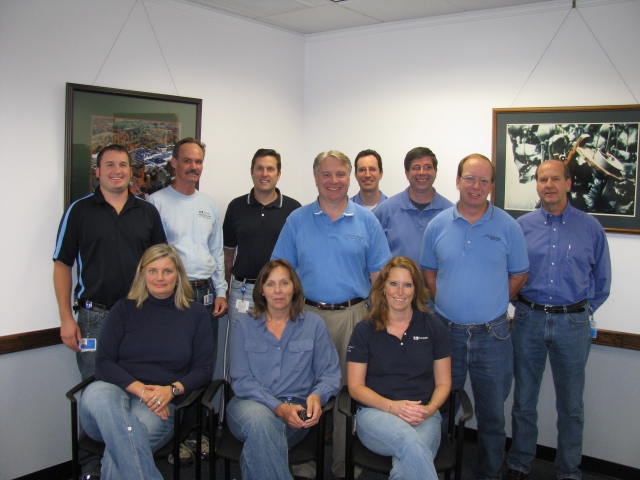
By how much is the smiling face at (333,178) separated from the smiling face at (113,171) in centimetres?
100

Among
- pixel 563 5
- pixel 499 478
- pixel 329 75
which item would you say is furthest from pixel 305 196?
pixel 499 478

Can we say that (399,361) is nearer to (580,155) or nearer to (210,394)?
(210,394)

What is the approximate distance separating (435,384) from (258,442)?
853 mm

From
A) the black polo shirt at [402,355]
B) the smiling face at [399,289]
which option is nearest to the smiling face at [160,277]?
the black polo shirt at [402,355]

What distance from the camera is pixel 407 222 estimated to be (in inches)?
132

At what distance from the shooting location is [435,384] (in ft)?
8.56

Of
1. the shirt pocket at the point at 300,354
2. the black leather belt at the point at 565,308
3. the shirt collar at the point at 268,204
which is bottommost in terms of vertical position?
the shirt pocket at the point at 300,354

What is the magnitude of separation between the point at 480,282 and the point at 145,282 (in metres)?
1.61

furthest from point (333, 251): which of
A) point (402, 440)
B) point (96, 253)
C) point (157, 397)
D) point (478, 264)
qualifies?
point (96, 253)

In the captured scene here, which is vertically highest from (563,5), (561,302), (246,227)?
(563,5)

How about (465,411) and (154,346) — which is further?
(154,346)

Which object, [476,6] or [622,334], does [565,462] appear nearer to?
[622,334]

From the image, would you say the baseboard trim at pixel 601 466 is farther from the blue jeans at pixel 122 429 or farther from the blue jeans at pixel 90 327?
the blue jeans at pixel 90 327

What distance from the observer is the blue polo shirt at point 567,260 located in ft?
9.50
